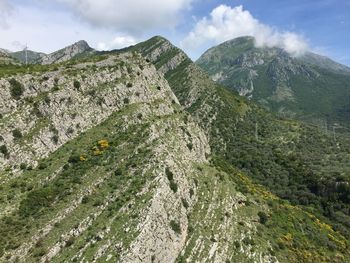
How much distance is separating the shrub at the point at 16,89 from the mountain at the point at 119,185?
0.69ft

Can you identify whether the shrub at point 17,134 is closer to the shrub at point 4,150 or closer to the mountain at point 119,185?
the mountain at point 119,185

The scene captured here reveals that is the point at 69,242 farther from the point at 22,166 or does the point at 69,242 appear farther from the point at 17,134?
the point at 17,134

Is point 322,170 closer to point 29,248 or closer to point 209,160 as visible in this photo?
point 209,160

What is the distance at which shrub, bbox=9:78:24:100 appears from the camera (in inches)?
3386

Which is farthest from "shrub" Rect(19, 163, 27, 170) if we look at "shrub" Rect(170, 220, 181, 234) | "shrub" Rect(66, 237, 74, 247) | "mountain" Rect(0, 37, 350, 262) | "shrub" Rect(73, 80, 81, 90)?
"shrub" Rect(170, 220, 181, 234)

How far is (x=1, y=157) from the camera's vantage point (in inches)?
2970

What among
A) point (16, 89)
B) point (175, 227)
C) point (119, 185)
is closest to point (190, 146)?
point (119, 185)

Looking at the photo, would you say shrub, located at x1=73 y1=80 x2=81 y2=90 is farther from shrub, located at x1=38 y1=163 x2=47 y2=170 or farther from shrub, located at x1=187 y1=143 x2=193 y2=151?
shrub, located at x1=187 y1=143 x2=193 y2=151

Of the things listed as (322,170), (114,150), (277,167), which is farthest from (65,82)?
(322,170)

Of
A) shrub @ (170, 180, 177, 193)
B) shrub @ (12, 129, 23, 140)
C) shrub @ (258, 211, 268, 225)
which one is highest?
shrub @ (12, 129, 23, 140)

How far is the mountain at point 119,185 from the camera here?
65.8 m

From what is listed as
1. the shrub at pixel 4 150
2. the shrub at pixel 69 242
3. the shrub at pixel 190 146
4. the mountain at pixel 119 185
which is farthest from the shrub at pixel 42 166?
the shrub at pixel 190 146

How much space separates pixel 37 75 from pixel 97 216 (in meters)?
41.2

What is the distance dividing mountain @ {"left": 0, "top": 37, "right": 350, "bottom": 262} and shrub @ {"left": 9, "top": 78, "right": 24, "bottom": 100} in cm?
21
